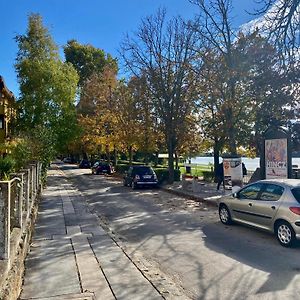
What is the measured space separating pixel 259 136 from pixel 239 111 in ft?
9.50

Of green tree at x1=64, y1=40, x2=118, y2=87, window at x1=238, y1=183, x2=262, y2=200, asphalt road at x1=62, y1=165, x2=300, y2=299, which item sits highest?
green tree at x1=64, y1=40, x2=118, y2=87

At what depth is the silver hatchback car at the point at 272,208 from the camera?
8.15m

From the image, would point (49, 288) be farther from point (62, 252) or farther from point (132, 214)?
point (132, 214)

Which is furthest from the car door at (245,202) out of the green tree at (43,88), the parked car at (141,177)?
the green tree at (43,88)

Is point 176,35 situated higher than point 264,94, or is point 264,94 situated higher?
point 176,35

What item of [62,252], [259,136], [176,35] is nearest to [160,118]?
[176,35]

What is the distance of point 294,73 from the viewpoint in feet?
45.3

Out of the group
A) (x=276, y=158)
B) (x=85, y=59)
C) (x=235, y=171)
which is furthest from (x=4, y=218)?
(x=85, y=59)

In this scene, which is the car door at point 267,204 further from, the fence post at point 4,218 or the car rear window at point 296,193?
the fence post at point 4,218

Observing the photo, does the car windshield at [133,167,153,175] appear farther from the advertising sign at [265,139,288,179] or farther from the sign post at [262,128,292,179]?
the advertising sign at [265,139,288,179]

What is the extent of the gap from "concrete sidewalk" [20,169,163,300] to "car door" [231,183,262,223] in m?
3.74

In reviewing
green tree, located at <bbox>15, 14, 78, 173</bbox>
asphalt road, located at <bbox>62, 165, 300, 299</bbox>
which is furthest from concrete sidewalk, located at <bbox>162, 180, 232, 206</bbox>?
green tree, located at <bbox>15, 14, 78, 173</bbox>

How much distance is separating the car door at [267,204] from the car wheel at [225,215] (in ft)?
4.49

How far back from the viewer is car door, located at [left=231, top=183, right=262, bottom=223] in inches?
380
